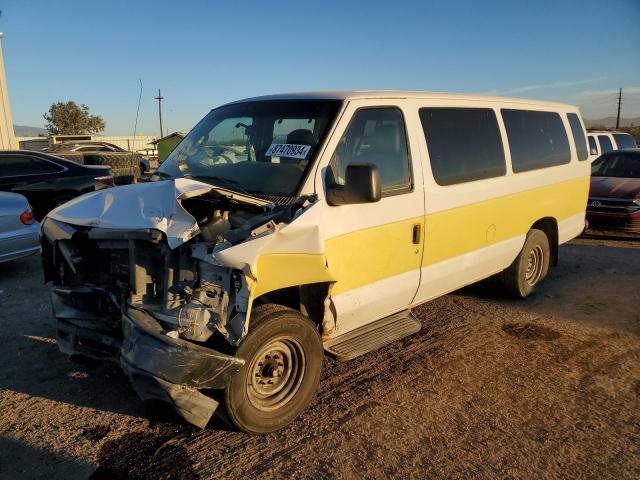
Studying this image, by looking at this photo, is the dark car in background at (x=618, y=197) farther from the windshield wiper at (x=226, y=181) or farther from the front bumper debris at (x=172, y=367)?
the front bumper debris at (x=172, y=367)

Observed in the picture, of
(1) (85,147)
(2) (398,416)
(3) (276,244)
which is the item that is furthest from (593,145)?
(1) (85,147)

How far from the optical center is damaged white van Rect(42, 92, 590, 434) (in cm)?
290

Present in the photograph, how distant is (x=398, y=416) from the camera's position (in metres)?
3.49

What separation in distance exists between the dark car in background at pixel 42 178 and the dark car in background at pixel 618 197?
920 cm

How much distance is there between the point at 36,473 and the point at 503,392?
3.17 meters

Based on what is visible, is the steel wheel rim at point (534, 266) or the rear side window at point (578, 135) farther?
the rear side window at point (578, 135)

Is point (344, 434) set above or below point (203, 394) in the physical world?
below

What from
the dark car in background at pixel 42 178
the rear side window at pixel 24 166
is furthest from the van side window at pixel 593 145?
the rear side window at pixel 24 166

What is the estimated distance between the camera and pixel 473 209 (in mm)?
4625

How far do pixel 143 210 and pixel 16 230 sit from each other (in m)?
4.64

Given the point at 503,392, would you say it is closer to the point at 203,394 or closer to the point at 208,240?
the point at 203,394

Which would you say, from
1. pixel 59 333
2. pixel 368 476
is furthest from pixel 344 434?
pixel 59 333

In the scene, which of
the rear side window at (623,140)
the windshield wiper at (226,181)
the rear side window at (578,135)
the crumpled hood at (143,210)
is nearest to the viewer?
the crumpled hood at (143,210)

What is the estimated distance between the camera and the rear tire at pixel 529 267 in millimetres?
5715
